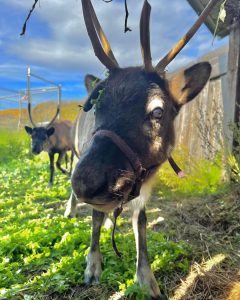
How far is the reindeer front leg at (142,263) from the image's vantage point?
3.31 m

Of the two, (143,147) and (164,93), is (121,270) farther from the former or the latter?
(164,93)

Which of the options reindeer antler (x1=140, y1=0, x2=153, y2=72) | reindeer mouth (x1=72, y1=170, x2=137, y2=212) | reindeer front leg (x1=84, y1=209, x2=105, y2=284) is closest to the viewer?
reindeer mouth (x1=72, y1=170, x2=137, y2=212)

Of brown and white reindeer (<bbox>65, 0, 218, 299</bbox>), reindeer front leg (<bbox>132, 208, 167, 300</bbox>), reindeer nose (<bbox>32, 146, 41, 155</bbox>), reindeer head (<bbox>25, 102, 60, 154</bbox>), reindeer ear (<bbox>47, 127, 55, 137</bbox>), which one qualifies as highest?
brown and white reindeer (<bbox>65, 0, 218, 299</bbox>)

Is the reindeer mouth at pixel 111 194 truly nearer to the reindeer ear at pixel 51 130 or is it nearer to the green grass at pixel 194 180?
the green grass at pixel 194 180

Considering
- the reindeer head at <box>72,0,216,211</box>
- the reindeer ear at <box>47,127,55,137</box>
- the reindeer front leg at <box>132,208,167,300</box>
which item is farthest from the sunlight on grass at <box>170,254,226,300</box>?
the reindeer ear at <box>47,127,55,137</box>

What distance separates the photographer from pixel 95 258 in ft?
12.1

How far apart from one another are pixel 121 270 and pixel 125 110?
1832 mm

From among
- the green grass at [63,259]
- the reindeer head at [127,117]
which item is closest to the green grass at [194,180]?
the green grass at [63,259]

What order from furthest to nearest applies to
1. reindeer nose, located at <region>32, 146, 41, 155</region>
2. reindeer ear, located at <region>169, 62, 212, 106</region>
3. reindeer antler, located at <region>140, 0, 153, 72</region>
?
reindeer nose, located at <region>32, 146, 41, 155</region> → reindeer ear, located at <region>169, 62, 212, 106</region> → reindeer antler, located at <region>140, 0, 153, 72</region>

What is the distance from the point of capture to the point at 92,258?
145 inches

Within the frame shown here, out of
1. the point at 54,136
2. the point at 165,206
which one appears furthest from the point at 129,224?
the point at 54,136

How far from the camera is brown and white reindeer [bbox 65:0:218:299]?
2344 millimetres

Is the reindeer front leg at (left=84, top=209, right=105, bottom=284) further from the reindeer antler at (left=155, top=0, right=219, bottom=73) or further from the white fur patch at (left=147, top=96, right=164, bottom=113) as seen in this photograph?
the reindeer antler at (left=155, top=0, right=219, bottom=73)

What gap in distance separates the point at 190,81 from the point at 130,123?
0.86 metres
